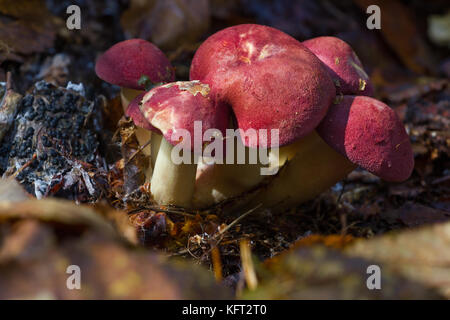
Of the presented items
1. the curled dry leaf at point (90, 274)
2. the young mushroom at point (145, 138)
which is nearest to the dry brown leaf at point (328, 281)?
the curled dry leaf at point (90, 274)

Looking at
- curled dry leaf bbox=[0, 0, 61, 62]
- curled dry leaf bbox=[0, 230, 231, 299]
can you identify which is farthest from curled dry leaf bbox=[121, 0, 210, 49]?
curled dry leaf bbox=[0, 230, 231, 299]

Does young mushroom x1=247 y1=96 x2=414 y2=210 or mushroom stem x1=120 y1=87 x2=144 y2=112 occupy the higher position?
mushroom stem x1=120 y1=87 x2=144 y2=112

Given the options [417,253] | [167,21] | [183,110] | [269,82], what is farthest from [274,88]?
[167,21]

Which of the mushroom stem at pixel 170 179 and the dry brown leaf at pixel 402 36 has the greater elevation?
the dry brown leaf at pixel 402 36

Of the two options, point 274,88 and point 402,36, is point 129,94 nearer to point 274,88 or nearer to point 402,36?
point 274,88

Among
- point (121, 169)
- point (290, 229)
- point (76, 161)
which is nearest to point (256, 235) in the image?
point (290, 229)

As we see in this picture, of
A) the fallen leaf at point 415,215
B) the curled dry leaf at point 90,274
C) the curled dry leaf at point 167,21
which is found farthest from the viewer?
the curled dry leaf at point 167,21

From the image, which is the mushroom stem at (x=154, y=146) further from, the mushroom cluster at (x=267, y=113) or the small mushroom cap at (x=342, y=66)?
the small mushroom cap at (x=342, y=66)

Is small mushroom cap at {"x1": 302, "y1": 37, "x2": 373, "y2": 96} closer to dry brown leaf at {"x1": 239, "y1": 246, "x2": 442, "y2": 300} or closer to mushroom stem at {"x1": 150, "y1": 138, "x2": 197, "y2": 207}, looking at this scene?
mushroom stem at {"x1": 150, "y1": 138, "x2": 197, "y2": 207}
